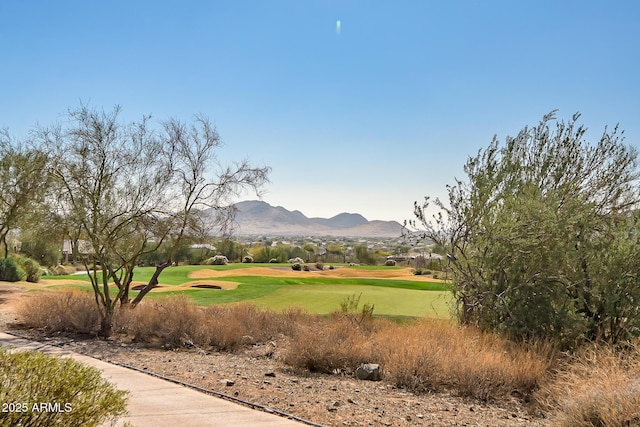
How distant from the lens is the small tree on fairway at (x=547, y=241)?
11.9m

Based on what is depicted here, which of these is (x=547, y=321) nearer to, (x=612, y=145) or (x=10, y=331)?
(x=612, y=145)

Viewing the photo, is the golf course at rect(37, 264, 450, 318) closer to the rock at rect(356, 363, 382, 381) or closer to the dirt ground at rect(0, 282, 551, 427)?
the rock at rect(356, 363, 382, 381)

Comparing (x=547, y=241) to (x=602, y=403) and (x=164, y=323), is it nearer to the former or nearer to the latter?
(x=602, y=403)

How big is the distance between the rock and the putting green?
7345 millimetres

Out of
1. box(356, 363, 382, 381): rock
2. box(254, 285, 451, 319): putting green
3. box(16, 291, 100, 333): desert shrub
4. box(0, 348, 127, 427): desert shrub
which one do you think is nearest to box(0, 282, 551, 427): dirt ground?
box(356, 363, 382, 381): rock

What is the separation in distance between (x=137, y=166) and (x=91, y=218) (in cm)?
222

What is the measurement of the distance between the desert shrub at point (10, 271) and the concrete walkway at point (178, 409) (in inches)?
946

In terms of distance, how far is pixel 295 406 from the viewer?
24.4ft

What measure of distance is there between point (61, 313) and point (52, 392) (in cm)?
1255

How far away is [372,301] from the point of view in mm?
20719

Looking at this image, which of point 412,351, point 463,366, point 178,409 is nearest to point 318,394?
point 412,351

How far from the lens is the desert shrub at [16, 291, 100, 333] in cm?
1444

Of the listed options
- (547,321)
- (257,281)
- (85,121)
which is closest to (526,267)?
(547,321)

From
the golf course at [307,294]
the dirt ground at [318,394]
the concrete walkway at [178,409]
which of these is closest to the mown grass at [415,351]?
the dirt ground at [318,394]
